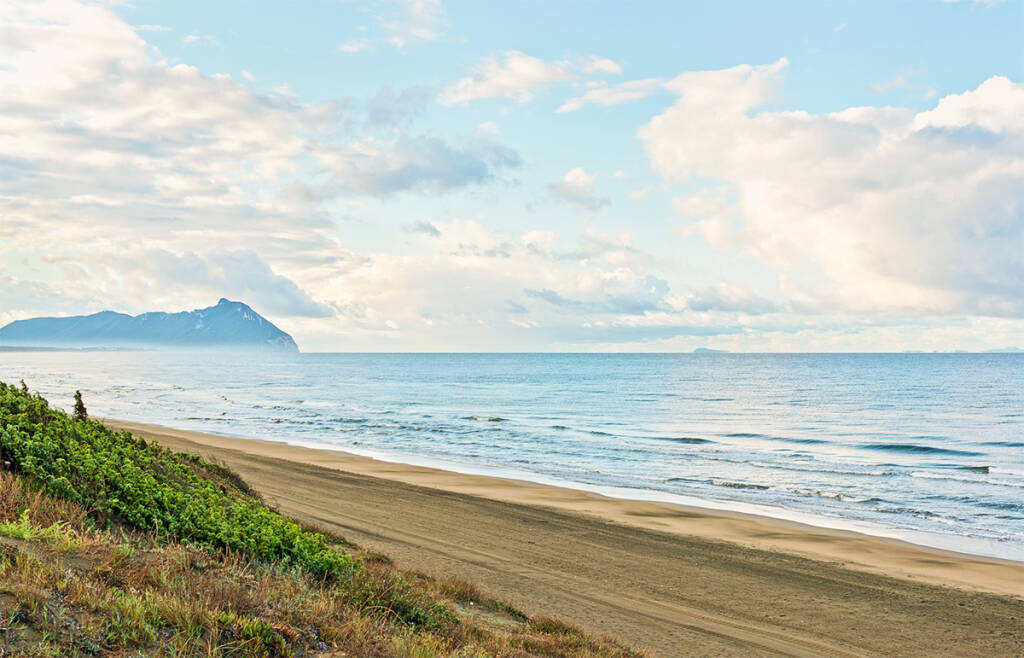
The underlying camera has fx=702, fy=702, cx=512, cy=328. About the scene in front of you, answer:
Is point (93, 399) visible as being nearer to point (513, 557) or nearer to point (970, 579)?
point (513, 557)

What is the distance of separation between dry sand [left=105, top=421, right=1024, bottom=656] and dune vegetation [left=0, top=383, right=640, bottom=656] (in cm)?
259

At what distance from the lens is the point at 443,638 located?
6.68m

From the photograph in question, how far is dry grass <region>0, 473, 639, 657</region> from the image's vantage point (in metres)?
4.77

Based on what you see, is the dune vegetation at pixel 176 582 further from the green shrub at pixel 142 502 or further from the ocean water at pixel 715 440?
the ocean water at pixel 715 440

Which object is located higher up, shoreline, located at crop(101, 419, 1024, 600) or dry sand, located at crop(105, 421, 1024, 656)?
dry sand, located at crop(105, 421, 1024, 656)

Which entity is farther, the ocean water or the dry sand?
the ocean water

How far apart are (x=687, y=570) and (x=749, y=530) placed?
5638 mm

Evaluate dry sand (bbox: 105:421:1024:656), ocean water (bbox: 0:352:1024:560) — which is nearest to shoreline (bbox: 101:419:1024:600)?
dry sand (bbox: 105:421:1024:656)

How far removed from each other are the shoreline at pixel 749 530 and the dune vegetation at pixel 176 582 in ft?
32.2

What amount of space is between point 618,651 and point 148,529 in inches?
210

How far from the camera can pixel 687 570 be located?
1375cm

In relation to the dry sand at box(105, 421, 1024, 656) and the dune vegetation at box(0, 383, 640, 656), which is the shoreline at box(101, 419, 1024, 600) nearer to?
the dry sand at box(105, 421, 1024, 656)

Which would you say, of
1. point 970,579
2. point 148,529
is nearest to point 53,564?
point 148,529

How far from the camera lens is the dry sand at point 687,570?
33.9 feet
